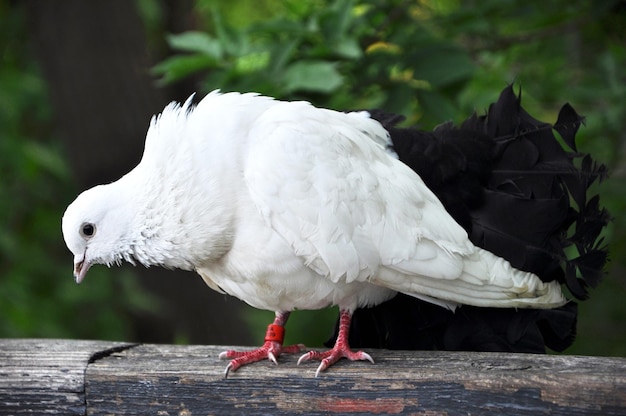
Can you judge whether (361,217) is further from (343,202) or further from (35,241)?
(35,241)

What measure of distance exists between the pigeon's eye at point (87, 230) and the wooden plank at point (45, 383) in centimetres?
36

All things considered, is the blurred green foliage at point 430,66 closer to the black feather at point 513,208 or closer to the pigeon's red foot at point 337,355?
the black feather at point 513,208

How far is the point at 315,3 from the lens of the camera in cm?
345

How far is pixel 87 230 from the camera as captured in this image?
7.84 feet

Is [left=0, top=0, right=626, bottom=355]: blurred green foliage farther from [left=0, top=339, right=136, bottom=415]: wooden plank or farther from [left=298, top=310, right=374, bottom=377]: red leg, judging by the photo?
[left=0, top=339, right=136, bottom=415]: wooden plank

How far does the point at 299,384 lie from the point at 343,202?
1.68ft

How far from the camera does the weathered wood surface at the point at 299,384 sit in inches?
75.4

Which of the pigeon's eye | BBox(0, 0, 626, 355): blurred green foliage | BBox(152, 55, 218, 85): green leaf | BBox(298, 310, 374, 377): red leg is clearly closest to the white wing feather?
BBox(298, 310, 374, 377): red leg

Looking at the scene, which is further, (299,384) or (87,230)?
(87,230)

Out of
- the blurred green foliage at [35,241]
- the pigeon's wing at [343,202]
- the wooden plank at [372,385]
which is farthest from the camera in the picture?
the blurred green foliage at [35,241]

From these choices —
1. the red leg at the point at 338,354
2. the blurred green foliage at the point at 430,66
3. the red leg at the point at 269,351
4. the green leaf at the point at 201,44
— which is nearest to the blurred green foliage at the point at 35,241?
the blurred green foliage at the point at 430,66

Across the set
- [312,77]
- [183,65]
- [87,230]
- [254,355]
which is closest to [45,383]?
[87,230]

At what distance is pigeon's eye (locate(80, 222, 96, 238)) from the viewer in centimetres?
238

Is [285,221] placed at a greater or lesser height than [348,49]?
lesser
